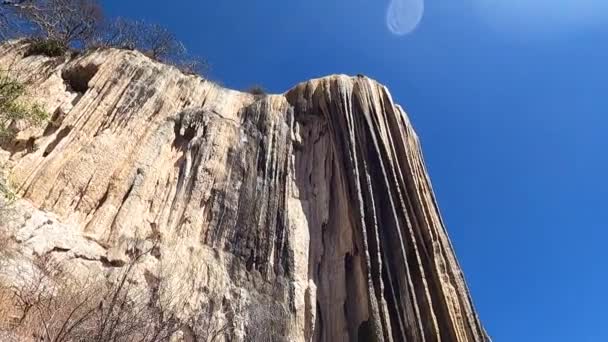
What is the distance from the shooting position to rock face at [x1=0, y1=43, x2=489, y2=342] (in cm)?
1224

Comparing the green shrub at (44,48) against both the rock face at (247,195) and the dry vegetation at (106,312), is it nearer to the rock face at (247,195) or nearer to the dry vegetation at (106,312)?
the rock face at (247,195)

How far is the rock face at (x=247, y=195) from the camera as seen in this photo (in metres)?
12.2

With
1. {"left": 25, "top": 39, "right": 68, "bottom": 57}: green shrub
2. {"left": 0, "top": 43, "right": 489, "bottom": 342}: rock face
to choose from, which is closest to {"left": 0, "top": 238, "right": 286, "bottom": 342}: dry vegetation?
{"left": 0, "top": 43, "right": 489, "bottom": 342}: rock face

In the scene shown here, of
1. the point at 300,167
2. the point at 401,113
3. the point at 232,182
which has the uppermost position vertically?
the point at 401,113

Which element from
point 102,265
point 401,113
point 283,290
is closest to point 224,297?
point 283,290

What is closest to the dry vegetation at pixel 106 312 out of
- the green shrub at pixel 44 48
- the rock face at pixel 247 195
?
the rock face at pixel 247 195

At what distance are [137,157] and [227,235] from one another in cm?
351

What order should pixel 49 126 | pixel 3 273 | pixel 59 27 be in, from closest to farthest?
pixel 3 273
pixel 49 126
pixel 59 27

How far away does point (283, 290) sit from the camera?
41.4 ft

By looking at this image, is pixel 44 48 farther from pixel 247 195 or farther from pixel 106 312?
pixel 106 312

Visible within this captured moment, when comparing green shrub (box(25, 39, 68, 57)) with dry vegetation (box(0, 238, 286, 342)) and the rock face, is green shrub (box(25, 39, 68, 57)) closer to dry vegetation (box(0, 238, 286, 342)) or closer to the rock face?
the rock face

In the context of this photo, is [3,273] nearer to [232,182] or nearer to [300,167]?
[232,182]

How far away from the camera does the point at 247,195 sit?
14.6m

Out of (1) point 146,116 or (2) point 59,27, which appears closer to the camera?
(1) point 146,116
